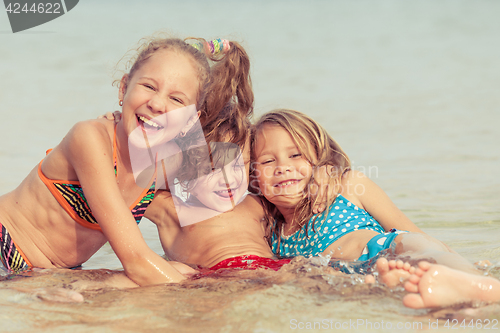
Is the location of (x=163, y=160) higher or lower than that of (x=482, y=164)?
higher

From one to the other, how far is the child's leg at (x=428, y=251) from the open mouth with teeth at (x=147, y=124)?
1.49 meters

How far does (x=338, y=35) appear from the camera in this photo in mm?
16531

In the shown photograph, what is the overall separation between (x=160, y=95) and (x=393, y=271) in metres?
1.57

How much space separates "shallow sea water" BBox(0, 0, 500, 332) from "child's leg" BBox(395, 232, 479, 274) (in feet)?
0.89

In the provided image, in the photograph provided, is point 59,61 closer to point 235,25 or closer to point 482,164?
point 235,25

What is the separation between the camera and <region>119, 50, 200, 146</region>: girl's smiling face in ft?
9.48

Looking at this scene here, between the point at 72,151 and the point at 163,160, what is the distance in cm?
71

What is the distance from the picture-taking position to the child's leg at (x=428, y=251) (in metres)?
2.32

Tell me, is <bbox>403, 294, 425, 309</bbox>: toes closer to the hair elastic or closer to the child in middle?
the child in middle

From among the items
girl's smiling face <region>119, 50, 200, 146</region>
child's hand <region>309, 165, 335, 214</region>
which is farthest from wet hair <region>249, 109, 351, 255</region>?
girl's smiling face <region>119, 50, 200, 146</region>

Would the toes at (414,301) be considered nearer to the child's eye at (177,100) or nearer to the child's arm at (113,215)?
the child's arm at (113,215)

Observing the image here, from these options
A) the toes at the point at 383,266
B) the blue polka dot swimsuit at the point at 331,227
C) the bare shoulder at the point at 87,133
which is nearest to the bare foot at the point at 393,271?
the toes at the point at 383,266

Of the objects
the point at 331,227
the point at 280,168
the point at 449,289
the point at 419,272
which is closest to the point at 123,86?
the point at 280,168

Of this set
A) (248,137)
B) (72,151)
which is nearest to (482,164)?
(248,137)
